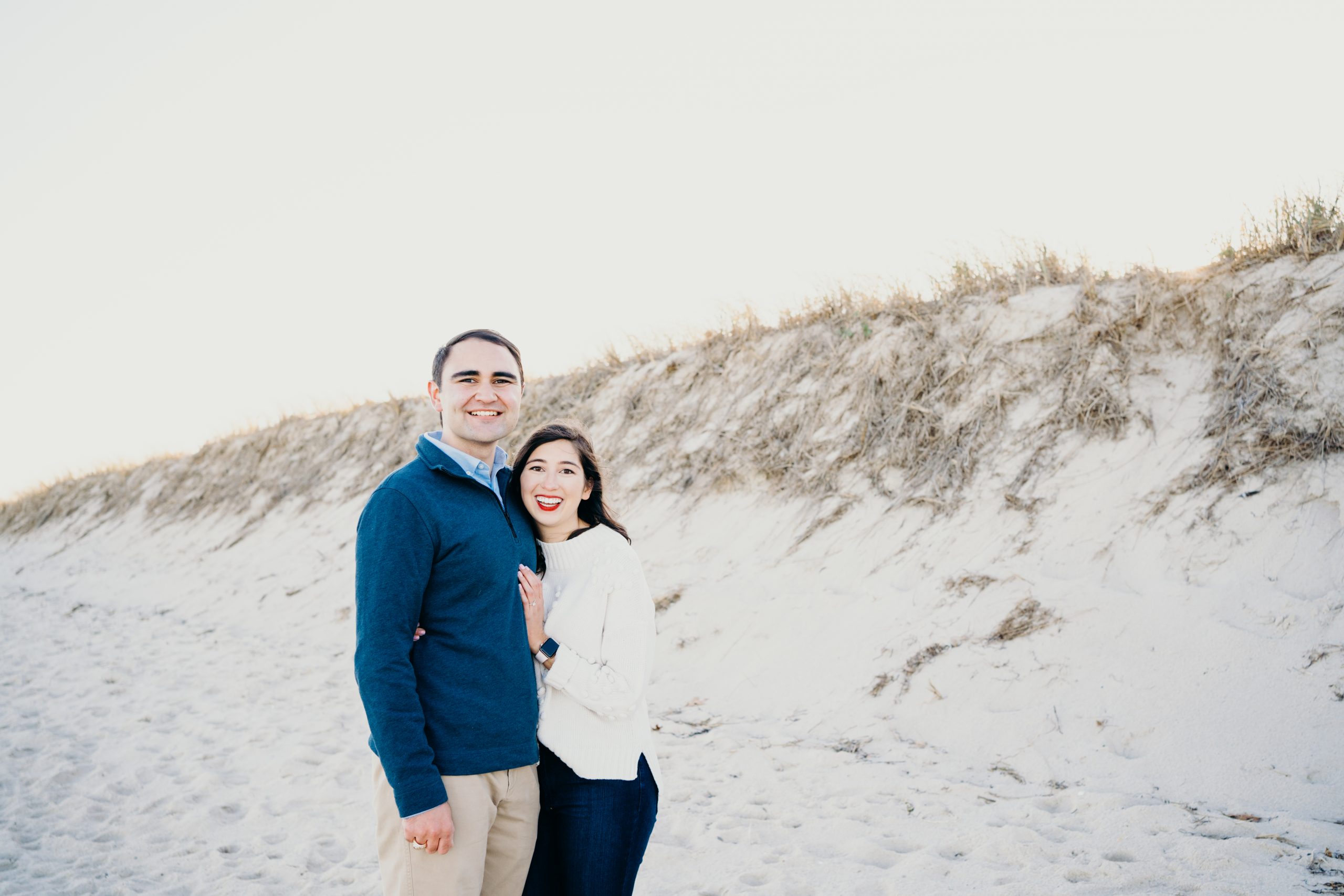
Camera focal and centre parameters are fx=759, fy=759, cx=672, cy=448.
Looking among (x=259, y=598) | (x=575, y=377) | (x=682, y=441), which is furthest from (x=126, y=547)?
(x=682, y=441)

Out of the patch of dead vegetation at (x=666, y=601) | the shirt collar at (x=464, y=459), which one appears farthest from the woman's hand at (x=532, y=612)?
the patch of dead vegetation at (x=666, y=601)

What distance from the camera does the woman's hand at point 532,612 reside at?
2004 mm

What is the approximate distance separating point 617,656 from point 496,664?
1.07 ft

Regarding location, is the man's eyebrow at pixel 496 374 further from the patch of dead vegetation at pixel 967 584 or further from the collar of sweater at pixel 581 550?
the patch of dead vegetation at pixel 967 584

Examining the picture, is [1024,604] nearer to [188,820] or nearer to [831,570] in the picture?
[831,570]

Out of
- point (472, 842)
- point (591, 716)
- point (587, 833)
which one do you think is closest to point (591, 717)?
point (591, 716)

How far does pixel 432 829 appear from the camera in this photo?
171 centimetres

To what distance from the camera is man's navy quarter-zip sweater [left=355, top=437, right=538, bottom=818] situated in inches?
68.0

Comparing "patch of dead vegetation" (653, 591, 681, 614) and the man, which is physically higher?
the man

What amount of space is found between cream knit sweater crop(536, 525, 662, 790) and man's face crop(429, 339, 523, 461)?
403 mm

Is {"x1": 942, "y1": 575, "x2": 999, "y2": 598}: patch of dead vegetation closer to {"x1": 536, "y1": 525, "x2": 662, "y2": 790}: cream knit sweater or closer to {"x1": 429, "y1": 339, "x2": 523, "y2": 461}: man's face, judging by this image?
{"x1": 536, "y1": 525, "x2": 662, "y2": 790}: cream knit sweater

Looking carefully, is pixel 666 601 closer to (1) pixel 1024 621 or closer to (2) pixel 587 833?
(1) pixel 1024 621

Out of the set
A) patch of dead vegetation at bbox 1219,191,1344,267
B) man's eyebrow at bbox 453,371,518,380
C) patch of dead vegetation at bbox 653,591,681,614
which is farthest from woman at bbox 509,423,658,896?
patch of dead vegetation at bbox 1219,191,1344,267

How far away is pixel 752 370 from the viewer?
27.6ft
